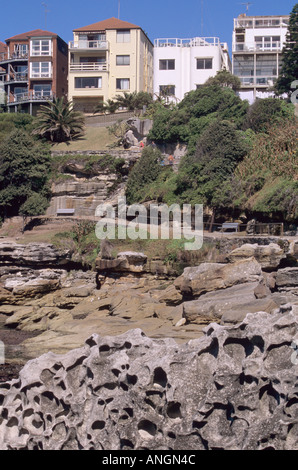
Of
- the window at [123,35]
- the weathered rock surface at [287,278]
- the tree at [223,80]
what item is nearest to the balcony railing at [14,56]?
the window at [123,35]

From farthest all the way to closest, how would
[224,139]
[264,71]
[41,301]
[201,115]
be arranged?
[264,71], [201,115], [224,139], [41,301]

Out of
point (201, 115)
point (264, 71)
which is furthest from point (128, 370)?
point (264, 71)

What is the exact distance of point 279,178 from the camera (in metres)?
27.3

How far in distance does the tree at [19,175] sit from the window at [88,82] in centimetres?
1332

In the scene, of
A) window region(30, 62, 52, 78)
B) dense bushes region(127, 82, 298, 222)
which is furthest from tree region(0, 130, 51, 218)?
window region(30, 62, 52, 78)

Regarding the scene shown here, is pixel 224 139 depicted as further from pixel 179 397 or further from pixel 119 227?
pixel 179 397

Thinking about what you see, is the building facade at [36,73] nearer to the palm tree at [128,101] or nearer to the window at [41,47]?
the window at [41,47]

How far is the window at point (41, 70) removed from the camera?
48.9 meters

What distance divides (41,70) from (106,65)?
20.1 feet

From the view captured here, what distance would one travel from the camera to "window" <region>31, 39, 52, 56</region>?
4914 cm

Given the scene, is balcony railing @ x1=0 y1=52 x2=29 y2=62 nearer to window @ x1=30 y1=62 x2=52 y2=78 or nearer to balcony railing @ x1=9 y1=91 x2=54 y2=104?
window @ x1=30 y1=62 x2=52 y2=78

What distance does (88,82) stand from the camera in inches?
1844

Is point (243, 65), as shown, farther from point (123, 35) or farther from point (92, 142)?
point (92, 142)

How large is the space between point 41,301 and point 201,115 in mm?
17274
